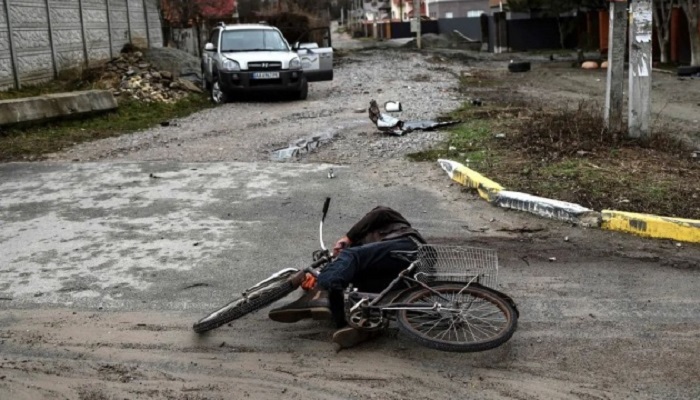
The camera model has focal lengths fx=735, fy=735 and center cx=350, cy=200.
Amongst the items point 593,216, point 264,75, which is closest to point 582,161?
point 593,216

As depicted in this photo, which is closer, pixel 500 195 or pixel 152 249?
pixel 152 249

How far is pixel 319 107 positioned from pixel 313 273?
12148mm

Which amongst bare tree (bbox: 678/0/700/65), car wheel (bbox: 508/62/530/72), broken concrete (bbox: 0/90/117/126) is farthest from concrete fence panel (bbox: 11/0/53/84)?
bare tree (bbox: 678/0/700/65)

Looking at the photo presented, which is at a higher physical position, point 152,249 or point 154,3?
point 154,3

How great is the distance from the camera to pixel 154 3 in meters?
24.8

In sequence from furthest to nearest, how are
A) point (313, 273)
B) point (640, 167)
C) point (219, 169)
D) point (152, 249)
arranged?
point (219, 169) < point (640, 167) < point (152, 249) < point (313, 273)

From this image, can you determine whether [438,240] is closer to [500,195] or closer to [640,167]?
[500,195]

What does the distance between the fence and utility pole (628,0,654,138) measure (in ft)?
40.7

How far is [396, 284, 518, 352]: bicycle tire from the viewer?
403 cm

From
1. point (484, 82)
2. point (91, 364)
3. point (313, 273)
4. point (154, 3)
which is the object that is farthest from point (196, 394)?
point (154, 3)

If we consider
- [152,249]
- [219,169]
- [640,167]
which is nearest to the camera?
[152,249]

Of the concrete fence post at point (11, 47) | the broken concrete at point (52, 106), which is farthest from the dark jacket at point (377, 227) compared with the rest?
the concrete fence post at point (11, 47)

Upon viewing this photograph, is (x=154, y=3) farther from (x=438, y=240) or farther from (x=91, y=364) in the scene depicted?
(x=91, y=364)

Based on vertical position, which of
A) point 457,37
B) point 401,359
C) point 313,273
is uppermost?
point 457,37
